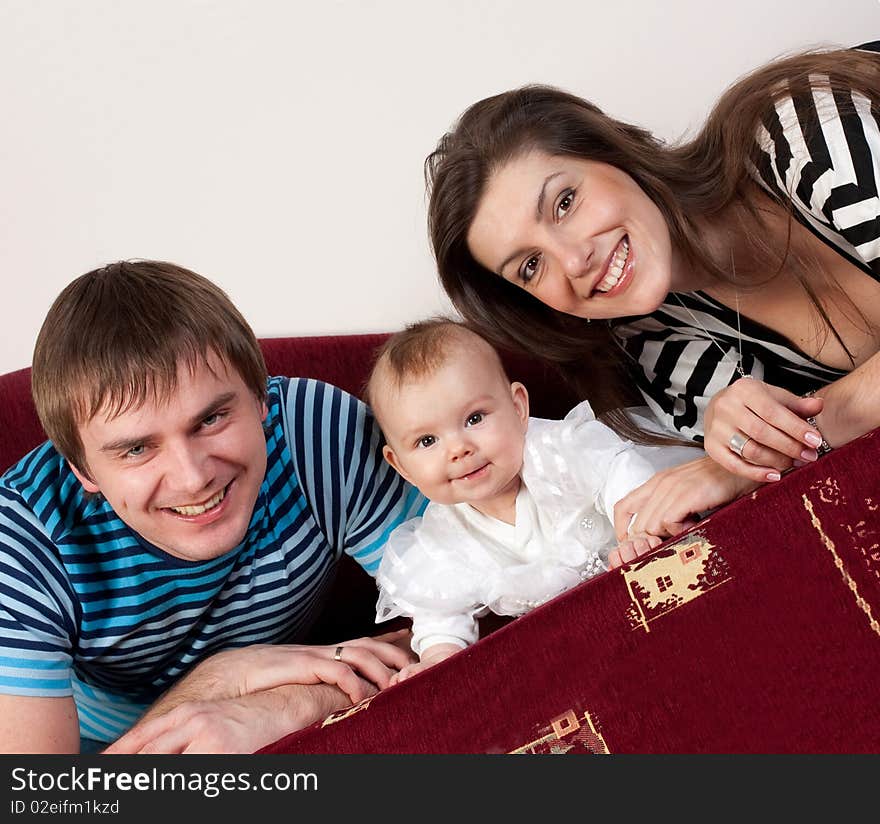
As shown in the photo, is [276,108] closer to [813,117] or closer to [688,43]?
[688,43]

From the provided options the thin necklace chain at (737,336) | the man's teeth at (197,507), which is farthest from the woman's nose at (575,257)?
the man's teeth at (197,507)

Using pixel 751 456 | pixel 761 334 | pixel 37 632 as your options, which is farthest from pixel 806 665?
pixel 37 632

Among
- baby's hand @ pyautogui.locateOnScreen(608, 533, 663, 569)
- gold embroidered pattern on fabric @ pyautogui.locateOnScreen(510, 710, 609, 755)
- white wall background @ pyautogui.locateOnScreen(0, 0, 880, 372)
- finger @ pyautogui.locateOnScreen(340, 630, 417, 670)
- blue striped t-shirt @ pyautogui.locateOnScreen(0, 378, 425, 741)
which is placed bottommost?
gold embroidered pattern on fabric @ pyautogui.locateOnScreen(510, 710, 609, 755)

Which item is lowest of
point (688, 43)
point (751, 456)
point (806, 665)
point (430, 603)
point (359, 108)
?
point (806, 665)

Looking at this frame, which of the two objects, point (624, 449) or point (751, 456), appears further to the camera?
point (624, 449)

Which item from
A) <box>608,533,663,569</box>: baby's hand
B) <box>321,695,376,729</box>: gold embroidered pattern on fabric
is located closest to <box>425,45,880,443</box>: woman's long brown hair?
<box>608,533,663,569</box>: baby's hand

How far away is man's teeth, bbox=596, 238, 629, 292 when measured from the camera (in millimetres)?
1646

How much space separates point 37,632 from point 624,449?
0.90 meters

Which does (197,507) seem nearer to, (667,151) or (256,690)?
(256,690)

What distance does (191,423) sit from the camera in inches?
58.9

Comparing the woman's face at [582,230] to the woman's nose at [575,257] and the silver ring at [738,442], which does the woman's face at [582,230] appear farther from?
the silver ring at [738,442]

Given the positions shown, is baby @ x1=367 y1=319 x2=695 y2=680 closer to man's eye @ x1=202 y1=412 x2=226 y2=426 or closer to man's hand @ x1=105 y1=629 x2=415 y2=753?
man's hand @ x1=105 y1=629 x2=415 y2=753

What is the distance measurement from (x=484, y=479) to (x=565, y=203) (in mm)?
449

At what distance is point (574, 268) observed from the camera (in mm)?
1617
